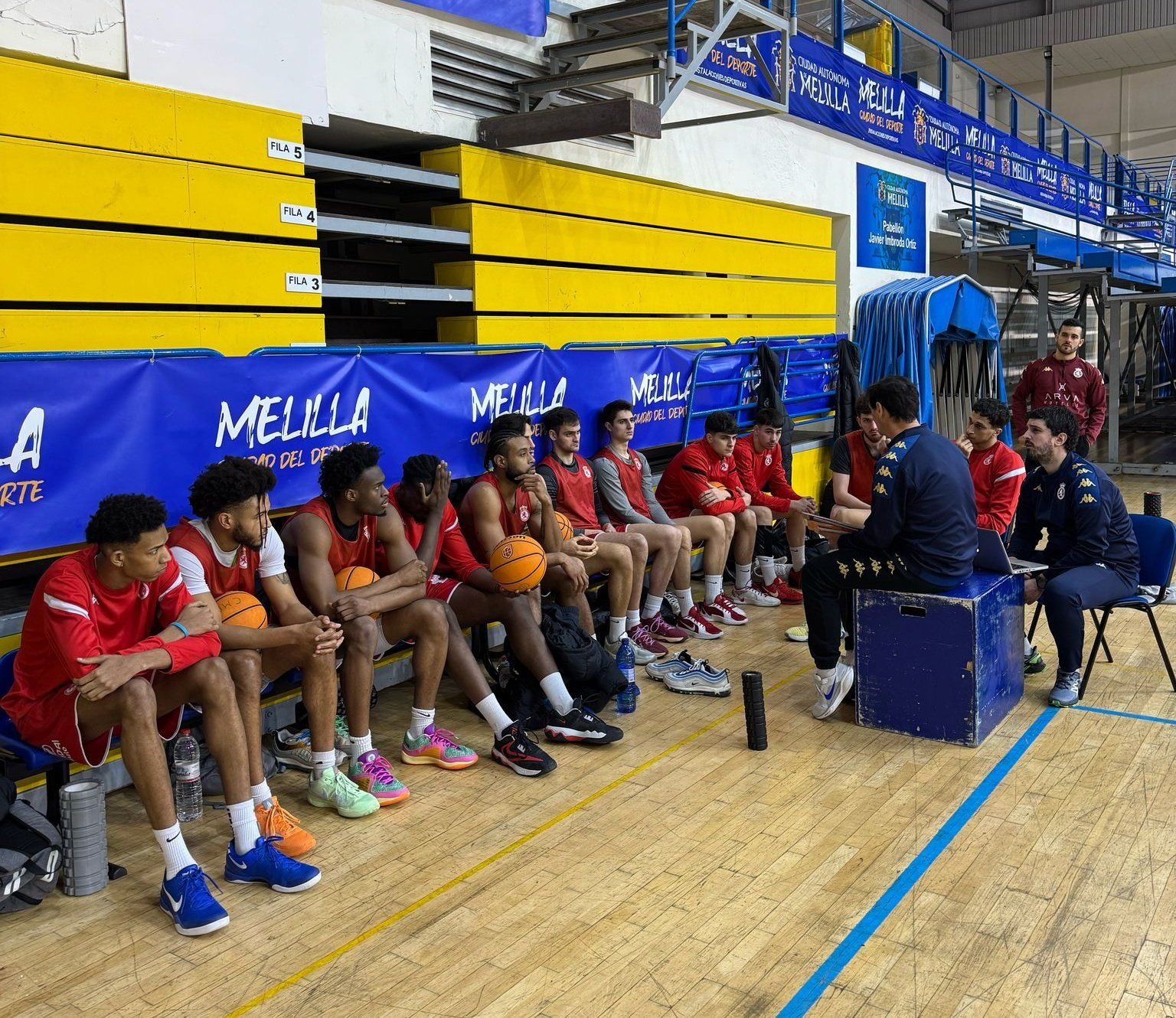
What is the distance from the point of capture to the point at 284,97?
5305mm

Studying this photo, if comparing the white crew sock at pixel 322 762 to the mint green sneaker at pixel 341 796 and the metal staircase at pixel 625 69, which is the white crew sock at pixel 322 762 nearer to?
the mint green sneaker at pixel 341 796

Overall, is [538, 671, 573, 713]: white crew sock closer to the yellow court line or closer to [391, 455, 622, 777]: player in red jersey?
[391, 455, 622, 777]: player in red jersey

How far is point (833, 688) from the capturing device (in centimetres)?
521

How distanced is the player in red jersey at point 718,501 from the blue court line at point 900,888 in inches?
97.5

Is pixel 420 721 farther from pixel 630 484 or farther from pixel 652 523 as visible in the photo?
pixel 630 484

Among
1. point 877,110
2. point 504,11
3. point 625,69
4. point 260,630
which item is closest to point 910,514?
point 260,630

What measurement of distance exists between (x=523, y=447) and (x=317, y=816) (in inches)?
85.6

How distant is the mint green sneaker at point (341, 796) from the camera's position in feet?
14.0

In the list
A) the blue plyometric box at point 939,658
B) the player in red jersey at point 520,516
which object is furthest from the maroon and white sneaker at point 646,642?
the blue plyometric box at point 939,658

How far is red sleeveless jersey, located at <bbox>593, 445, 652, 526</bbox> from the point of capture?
22.6 ft

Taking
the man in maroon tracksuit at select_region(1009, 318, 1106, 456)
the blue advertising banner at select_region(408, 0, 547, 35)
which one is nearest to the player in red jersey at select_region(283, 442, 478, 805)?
the blue advertising banner at select_region(408, 0, 547, 35)

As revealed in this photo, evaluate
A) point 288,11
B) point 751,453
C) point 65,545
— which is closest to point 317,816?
point 65,545

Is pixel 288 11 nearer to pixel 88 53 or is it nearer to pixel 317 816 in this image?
pixel 88 53

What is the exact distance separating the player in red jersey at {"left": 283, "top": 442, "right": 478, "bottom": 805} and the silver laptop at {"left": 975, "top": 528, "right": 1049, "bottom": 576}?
2.63m
